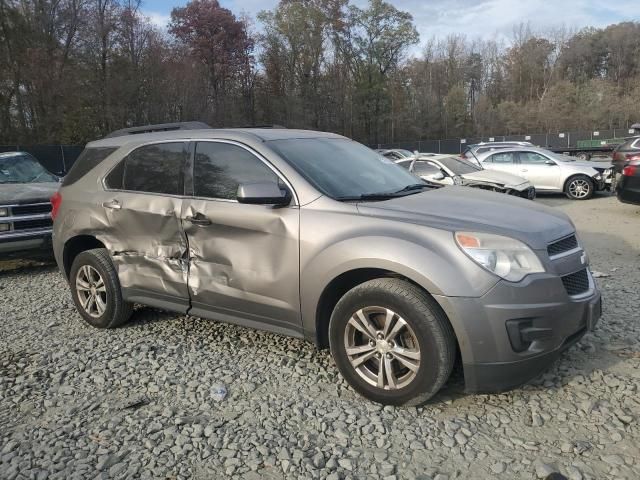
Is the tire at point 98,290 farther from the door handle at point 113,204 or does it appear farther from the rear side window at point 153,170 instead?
the rear side window at point 153,170

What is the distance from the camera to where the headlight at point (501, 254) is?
2.97 m

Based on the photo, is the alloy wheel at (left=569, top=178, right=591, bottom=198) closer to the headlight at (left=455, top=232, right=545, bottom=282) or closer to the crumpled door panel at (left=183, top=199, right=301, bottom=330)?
the headlight at (left=455, top=232, right=545, bottom=282)

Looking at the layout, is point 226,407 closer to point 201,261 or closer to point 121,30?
point 201,261

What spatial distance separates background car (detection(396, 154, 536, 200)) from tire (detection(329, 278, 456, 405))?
7.79 meters

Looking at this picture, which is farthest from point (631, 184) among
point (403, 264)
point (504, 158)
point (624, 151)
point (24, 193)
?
point (24, 193)

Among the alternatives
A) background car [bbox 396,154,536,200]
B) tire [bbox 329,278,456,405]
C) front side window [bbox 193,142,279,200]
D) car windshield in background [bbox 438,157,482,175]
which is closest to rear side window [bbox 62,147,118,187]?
front side window [bbox 193,142,279,200]

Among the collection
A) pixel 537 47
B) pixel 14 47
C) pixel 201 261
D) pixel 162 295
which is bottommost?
pixel 162 295

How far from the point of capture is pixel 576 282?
3.25 m

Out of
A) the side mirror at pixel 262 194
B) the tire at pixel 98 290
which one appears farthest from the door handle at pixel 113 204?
the side mirror at pixel 262 194

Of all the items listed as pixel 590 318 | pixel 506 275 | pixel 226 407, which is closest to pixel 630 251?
pixel 590 318

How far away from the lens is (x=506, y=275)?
2.95 metres

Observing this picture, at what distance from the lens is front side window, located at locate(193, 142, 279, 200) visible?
12.6 feet

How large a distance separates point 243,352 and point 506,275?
7.27 ft

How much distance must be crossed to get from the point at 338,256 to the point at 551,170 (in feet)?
43.7
